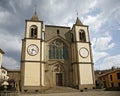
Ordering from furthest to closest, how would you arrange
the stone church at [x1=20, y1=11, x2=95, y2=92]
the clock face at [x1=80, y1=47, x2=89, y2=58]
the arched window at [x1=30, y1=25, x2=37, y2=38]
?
the clock face at [x1=80, y1=47, x2=89, y2=58]
the arched window at [x1=30, y1=25, x2=37, y2=38]
the stone church at [x1=20, y1=11, x2=95, y2=92]

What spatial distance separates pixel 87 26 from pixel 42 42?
11621 millimetres

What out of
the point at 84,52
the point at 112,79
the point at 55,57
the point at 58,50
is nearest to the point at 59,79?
the point at 55,57

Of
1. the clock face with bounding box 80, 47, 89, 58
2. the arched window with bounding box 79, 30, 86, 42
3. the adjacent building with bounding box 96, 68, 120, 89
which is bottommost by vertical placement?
the adjacent building with bounding box 96, 68, 120, 89

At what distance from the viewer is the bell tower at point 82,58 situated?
102 feet

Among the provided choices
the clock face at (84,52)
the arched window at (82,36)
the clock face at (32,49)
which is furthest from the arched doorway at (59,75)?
the arched window at (82,36)

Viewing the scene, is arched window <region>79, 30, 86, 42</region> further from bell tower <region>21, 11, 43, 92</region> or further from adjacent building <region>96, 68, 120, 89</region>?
adjacent building <region>96, 68, 120, 89</region>

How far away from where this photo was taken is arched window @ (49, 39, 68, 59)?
109ft

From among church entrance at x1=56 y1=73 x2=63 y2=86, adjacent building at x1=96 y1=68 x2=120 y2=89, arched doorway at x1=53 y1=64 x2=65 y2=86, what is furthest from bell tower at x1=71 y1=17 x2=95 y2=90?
adjacent building at x1=96 y1=68 x2=120 y2=89

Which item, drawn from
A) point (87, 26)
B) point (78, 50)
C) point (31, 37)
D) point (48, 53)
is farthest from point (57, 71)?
point (87, 26)

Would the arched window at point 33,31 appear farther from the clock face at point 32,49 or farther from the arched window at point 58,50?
the arched window at point 58,50

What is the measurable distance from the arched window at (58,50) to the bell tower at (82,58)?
5.93 ft

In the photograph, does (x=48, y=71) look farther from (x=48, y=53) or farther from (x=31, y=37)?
(x=31, y=37)

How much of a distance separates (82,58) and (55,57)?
5665 millimetres

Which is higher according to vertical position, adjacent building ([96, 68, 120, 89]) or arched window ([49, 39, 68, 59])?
arched window ([49, 39, 68, 59])
